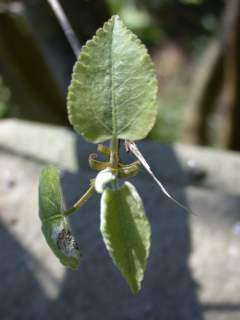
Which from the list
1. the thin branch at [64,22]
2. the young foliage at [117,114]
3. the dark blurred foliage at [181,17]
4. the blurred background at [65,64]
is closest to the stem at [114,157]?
the young foliage at [117,114]

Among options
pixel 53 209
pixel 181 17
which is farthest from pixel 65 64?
pixel 181 17

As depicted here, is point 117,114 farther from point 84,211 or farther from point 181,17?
point 181,17

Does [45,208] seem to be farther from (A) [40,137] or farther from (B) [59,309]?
(A) [40,137]

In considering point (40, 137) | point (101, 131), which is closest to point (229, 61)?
point (40, 137)

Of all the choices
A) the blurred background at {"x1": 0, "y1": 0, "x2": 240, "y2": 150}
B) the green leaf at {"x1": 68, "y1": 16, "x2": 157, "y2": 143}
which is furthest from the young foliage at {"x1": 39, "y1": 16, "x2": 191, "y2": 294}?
the blurred background at {"x1": 0, "y1": 0, "x2": 240, "y2": 150}

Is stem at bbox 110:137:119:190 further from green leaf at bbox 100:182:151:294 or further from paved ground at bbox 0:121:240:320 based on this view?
paved ground at bbox 0:121:240:320

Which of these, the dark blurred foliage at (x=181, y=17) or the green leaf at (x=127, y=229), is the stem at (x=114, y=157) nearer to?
the green leaf at (x=127, y=229)
